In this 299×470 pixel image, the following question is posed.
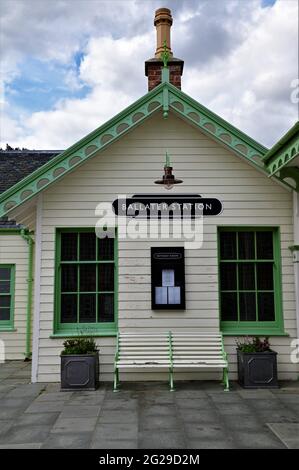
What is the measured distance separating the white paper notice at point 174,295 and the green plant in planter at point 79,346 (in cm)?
158

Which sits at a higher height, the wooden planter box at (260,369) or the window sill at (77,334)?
the window sill at (77,334)

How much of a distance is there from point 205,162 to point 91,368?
13.9 feet

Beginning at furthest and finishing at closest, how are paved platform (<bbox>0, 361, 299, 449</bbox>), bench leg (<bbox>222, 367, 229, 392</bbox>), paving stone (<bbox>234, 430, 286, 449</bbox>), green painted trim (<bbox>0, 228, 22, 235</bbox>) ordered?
green painted trim (<bbox>0, 228, 22, 235</bbox>) < bench leg (<bbox>222, 367, 229, 392</bbox>) < paved platform (<bbox>0, 361, 299, 449</bbox>) < paving stone (<bbox>234, 430, 286, 449</bbox>)

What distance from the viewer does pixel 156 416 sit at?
5.93 m

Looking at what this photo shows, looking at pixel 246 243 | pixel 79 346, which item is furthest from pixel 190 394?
pixel 246 243

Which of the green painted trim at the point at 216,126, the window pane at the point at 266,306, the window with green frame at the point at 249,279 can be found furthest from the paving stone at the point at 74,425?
the green painted trim at the point at 216,126

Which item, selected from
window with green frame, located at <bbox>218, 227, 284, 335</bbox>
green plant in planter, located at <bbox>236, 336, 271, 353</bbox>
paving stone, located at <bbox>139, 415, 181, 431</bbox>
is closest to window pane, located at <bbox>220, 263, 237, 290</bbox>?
window with green frame, located at <bbox>218, 227, 284, 335</bbox>

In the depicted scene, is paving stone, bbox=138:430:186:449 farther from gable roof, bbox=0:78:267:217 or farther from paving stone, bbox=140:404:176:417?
gable roof, bbox=0:78:267:217

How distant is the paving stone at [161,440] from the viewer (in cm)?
484

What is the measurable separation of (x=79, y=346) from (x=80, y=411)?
5.21ft

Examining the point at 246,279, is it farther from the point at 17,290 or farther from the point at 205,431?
the point at 17,290

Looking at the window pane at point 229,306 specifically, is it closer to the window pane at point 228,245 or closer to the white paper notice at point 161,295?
the window pane at point 228,245

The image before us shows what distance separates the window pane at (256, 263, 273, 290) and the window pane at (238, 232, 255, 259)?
0.95ft

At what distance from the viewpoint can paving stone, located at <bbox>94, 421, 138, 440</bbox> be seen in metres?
5.15
